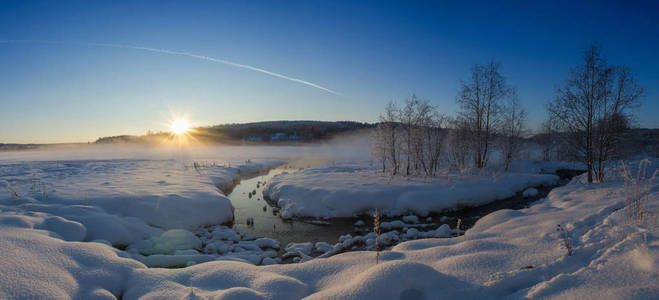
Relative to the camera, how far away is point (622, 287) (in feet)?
8.06

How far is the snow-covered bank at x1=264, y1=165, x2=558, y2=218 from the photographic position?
10.8m

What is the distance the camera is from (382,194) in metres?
11.5

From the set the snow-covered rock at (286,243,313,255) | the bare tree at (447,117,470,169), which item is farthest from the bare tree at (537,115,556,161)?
the snow-covered rock at (286,243,313,255)

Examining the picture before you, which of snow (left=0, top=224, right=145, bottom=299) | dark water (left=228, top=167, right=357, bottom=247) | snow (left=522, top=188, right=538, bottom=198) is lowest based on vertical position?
dark water (left=228, top=167, right=357, bottom=247)

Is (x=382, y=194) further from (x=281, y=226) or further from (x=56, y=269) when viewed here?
(x=56, y=269)

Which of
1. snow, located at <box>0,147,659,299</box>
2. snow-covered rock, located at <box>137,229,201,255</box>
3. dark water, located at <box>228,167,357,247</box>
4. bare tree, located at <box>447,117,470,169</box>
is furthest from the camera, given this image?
bare tree, located at <box>447,117,470,169</box>

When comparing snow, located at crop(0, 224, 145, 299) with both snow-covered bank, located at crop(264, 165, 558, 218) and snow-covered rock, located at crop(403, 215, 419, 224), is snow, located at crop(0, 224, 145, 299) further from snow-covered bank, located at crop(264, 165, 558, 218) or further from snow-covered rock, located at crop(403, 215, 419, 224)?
snow-covered rock, located at crop(403, 215, 419, 224)

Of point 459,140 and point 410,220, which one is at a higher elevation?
point 459,140

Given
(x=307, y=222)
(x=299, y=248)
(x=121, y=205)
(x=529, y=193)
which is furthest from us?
(x=529, y=193)

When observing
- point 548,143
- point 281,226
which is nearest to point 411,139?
point 281,226

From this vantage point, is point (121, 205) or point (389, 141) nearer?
point (121, 205)

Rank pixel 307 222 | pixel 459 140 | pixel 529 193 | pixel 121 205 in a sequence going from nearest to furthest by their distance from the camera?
pixel 121 205
pixel 307 222
pixel 529 193
pixel 459 140

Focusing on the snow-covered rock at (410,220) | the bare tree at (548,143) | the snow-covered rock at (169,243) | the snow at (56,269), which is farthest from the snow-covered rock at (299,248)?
the bare tree at (548,143)

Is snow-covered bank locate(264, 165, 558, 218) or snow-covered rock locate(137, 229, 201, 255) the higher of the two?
snow-covered bank locate(264, 165, 558, 218)
